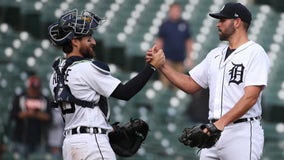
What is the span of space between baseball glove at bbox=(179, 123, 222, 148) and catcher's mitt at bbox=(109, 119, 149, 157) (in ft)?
1.17

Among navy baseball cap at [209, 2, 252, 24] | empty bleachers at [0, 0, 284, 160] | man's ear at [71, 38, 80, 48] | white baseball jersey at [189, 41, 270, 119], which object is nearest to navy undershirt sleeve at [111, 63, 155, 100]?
man's ear at [71, 38, 80, 48]

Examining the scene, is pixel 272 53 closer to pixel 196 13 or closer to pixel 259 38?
pixel 259 38

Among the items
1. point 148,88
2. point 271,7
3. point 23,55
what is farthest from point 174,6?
point 271,7

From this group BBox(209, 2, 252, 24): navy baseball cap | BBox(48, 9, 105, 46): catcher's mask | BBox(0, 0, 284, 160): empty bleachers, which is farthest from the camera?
BBox(0, 0, 284, 160): empty bleachers

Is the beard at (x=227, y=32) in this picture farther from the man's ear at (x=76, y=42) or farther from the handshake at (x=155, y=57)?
the man's ear at (x=76, y=42)

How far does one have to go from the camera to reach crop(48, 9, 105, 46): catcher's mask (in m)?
6.27

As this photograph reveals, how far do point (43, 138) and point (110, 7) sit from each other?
13.7 ft

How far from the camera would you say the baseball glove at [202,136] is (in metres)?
6.14

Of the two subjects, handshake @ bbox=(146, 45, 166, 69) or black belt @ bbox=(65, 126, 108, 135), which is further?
handshake @ bbox=(146, 45, 166, 69)

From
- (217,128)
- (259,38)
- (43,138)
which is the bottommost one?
(43,138)

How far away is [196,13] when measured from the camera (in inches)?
618

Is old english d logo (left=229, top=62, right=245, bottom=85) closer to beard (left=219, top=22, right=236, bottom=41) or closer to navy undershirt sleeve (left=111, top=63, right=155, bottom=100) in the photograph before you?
beard (left=219, top=22, right=236, bottom=41)

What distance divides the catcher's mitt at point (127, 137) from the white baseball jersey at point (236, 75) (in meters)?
0.49

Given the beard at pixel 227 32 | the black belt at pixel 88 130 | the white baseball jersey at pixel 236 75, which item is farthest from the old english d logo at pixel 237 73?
the black belt at pixel 88 130
